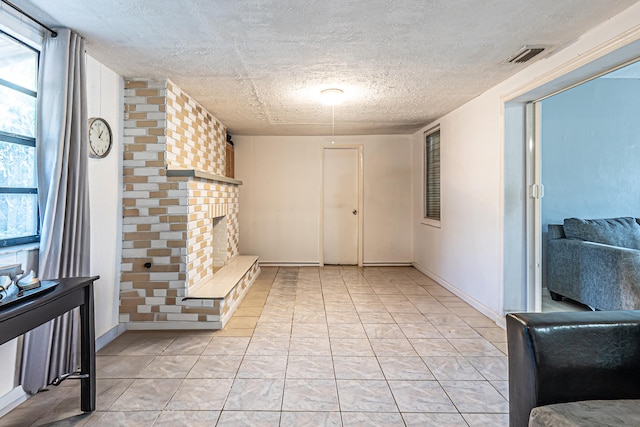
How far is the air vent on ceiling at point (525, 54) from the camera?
2393 mm

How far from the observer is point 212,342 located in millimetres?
2785

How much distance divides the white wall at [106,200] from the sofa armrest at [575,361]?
114 inches

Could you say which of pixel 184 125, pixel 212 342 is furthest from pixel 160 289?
pixel 184 125

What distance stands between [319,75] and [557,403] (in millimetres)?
2683

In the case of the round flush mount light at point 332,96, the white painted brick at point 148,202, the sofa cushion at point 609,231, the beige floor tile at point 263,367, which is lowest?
the beige floor tile at point 263,367

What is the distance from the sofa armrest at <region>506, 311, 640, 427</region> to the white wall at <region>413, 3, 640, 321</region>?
5.26 ft

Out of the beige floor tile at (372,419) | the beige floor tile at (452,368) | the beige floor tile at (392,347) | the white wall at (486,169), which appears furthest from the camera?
the beige floor tile at (392,347)

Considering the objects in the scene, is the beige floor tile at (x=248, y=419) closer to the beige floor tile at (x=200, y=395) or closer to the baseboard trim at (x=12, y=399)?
the beige floor tile at (x=200, y=395)

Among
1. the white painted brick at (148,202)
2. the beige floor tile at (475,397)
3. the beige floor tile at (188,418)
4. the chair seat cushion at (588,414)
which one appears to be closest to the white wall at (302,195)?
the white painted brick at (148,202)

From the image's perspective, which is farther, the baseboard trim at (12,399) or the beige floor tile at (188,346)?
the beige floor tile at (188,346)

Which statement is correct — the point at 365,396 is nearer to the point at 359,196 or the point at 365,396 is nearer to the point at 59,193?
the point at 59,193

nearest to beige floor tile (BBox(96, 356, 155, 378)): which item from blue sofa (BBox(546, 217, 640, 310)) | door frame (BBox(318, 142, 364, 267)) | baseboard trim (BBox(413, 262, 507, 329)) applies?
baseboard trim (BBox(413, 262, 507, 329))

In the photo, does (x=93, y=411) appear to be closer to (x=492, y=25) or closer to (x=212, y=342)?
(x=212, y=342)

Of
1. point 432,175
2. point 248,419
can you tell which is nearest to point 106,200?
point 248,419
